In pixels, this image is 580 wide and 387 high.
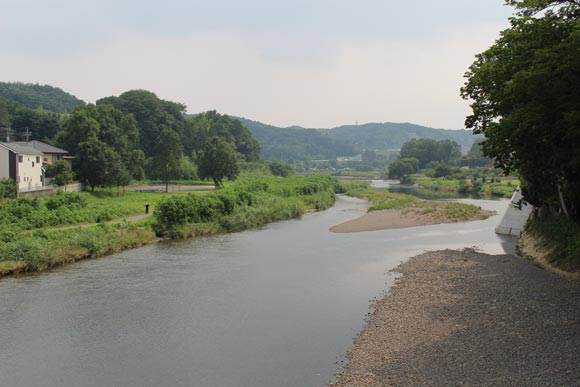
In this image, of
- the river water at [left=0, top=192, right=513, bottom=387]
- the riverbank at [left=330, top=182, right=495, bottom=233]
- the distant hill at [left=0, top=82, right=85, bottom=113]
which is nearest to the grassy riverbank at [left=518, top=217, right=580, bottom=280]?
Result: the river water at [left=0, top=192, right=513, bottom=387]

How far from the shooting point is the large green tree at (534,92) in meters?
16.5

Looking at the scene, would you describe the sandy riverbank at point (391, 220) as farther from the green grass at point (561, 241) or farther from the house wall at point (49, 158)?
the house wall at point (49, 158)

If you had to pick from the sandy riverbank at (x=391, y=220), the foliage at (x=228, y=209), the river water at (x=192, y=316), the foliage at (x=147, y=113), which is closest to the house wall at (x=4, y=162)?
the foliage at (x=228, y=209)

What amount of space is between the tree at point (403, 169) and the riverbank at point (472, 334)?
143208 millimetres

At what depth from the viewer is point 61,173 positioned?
178 ft

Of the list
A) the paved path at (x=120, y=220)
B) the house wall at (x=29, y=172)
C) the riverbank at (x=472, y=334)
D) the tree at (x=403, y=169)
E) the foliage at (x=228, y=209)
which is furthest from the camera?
the tree at (x=403, y=169)

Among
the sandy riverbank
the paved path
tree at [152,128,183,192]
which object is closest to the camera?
the paved path

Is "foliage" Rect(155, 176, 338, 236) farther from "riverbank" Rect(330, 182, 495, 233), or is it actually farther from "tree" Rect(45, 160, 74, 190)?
"tree" Rect(45, 160, 74, 190)

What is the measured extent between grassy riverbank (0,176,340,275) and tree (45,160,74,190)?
120 inches

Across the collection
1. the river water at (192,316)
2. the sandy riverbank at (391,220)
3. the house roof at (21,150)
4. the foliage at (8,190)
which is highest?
the house roof at (21,150)

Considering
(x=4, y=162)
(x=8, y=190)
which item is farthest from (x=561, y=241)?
(x=4, y=162)

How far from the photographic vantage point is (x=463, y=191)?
107 m

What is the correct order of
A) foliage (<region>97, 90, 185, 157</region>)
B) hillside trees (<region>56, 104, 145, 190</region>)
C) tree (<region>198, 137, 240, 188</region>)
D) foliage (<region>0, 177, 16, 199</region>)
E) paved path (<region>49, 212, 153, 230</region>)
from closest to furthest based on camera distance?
1. paved path (<region>49, 212, 153, 230</region>)
2. foliage (<region>0, 177, 16, 199</region>)
3. hillside trees (<region>56, 104, 145, 190</region>)
4. tree (<region>198, 137, 240, 188</region>)
5. foliage (<region>97, 90, 185, 157</region>)

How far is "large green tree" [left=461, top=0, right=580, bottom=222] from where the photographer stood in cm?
1650
